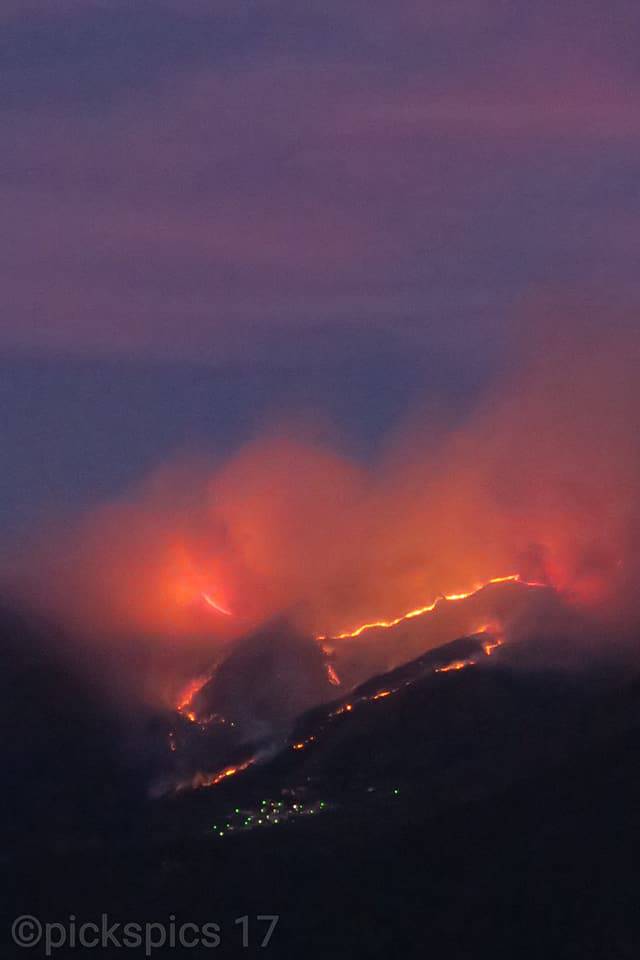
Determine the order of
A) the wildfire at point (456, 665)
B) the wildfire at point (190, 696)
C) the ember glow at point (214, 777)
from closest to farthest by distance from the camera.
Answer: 1. the ember glow at point (214, 777)
2. the wildfire at point (190, 696)
3. the wildfire at point (456, 665)

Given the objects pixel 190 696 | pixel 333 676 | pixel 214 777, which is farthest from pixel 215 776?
pixel 333 676

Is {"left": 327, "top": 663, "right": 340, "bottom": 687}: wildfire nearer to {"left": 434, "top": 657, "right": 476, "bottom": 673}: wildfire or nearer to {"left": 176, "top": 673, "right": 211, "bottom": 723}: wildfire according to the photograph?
{"left": 434, "top": 657, "right": 476, "bottom": 673}: wildfire

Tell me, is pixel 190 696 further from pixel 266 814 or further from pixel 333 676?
pixel 266 814

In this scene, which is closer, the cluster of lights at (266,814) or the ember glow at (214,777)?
the cluster of lights at (266,814)

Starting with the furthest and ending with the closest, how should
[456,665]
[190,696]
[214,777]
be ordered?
[190,696] → [456,665] → [214,777]

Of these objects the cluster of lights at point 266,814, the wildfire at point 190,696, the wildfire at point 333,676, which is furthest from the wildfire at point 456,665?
the wildfire at point 190,696

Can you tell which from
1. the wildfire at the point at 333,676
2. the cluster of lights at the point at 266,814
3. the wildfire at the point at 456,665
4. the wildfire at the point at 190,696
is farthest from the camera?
the wildfire at the point at 333,676

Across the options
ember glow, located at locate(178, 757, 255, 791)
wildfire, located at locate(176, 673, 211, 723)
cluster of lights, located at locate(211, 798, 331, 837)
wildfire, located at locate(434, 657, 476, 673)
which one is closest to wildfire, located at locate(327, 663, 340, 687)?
wildfire, located at locate(434, 657, 476, 673)

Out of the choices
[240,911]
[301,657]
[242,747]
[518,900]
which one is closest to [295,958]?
[240,911]

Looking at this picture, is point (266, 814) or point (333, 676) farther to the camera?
point (333, 676)

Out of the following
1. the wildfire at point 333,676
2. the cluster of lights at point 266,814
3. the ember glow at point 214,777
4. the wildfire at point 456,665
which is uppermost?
the wildfire at point 333,676

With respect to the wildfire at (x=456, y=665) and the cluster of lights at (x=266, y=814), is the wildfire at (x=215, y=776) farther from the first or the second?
the wildfire at (x=456, y=665)

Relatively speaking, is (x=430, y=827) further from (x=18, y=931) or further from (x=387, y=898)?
(x=18, y=931)
